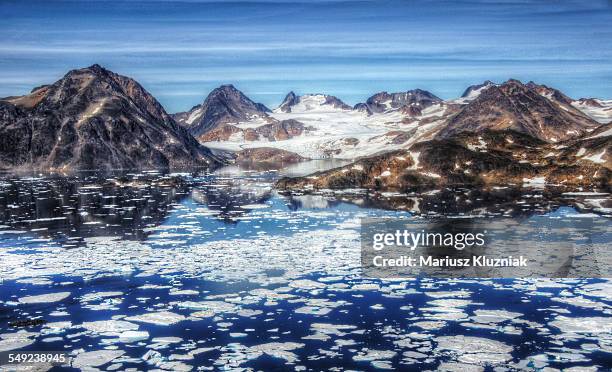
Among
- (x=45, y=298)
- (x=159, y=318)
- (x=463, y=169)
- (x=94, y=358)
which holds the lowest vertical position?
(x=94, y=358)

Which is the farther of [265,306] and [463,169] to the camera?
[463,169]

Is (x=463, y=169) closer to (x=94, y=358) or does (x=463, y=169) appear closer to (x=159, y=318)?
(x=159, y=318)

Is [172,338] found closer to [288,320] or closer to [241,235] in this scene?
[288,320]

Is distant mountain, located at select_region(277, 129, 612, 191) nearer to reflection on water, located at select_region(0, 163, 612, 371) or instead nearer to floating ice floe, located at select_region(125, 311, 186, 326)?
reflection on water, located at select_region(0, 163, 612, 371)

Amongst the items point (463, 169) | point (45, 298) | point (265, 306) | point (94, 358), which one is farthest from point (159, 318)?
point (463, 169)

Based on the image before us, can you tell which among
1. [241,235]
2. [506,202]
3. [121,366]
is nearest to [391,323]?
[121,366]

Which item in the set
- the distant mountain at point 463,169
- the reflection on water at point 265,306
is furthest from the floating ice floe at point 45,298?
the distant mountain at point 463,169

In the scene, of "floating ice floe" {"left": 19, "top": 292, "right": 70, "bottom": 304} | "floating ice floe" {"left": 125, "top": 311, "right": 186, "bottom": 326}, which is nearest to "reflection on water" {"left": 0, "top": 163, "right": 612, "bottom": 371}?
"floating ice floe" {"left": 125, "top": 311, "right": 186, "bottom": 326}

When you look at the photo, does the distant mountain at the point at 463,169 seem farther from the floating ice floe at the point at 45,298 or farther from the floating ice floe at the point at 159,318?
the floating ice floe at the point at 159,318

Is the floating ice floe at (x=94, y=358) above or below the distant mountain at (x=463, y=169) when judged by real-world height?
below
